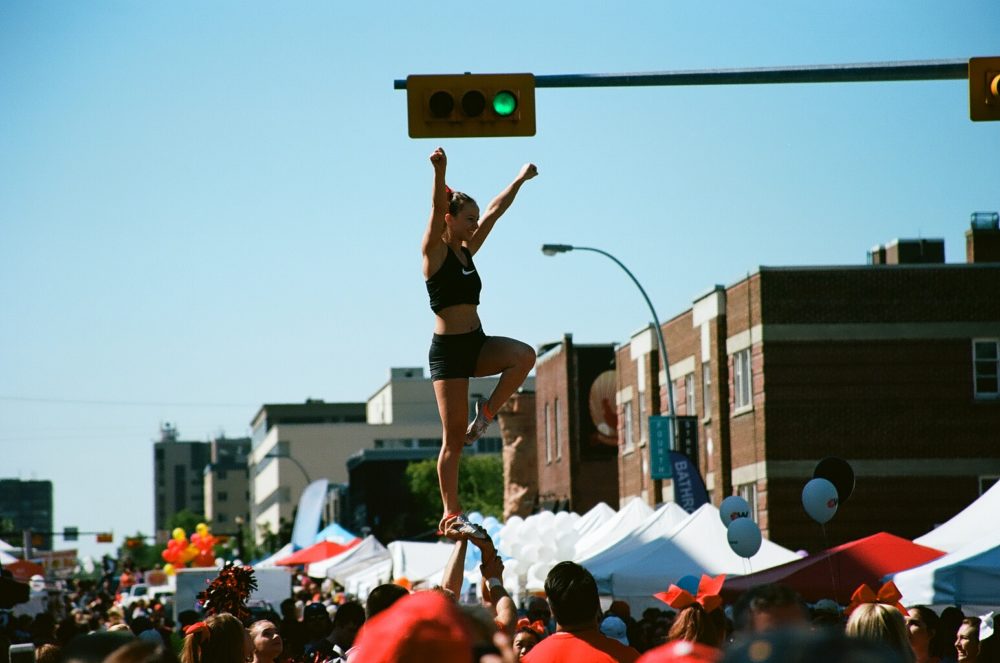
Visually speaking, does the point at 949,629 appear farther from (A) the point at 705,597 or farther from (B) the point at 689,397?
(B) the point at 689,397

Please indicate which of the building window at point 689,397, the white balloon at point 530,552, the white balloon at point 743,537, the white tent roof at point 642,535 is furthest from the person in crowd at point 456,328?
the building window at point 689,397

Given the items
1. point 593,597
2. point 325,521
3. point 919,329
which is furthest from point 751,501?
point 325,521

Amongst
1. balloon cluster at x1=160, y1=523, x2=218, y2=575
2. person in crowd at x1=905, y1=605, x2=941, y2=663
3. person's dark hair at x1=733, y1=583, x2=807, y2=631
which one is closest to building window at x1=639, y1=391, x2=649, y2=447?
balloon cluster at x1=160, y1=523, x2=218, y2=575

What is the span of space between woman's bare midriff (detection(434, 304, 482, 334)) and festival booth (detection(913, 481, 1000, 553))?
34.6 ft

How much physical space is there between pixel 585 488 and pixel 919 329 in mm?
23203

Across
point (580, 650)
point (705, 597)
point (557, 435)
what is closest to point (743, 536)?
point (705, 597)

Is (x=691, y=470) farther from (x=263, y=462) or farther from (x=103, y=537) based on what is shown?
(x=263, y=462)

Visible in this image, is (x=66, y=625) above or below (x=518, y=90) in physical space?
below

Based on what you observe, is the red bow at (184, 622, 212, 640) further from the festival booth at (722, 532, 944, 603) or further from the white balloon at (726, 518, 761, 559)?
the white balloon at (726, 518, 761, 559)

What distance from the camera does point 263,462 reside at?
6043 inches

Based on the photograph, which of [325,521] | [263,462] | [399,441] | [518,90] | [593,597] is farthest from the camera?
[263,462]

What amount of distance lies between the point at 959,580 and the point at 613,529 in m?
11.3

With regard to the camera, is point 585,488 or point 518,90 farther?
point 585,488

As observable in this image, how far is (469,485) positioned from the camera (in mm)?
91625
